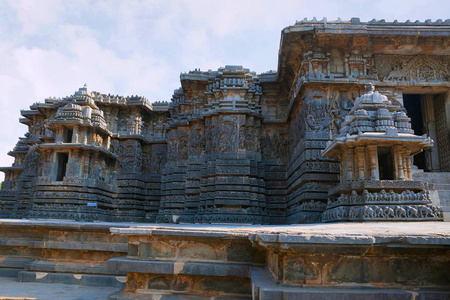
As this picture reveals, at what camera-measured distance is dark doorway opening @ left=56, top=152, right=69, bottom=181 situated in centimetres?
1873

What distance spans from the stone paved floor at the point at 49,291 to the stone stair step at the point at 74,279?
11 centimetres

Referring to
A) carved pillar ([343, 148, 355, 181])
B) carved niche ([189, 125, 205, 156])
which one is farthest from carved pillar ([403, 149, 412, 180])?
carved niche ([189, 125, 205, 156])

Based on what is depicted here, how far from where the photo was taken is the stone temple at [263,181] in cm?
314

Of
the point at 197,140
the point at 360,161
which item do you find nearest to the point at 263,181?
the point at 197,140

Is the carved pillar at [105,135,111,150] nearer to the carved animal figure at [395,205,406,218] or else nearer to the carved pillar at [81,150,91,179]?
the carved pillar at [81,150,91,179]

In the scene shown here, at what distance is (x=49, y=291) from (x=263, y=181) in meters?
11.2

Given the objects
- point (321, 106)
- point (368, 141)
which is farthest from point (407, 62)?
point (368, 141)

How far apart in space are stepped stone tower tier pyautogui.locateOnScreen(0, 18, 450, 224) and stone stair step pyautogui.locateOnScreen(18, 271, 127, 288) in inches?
231

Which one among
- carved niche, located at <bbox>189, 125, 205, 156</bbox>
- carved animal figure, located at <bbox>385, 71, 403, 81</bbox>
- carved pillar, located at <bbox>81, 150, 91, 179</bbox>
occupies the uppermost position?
carved animal figure, located at <bbox>385, 71, 403, 81</bbox>

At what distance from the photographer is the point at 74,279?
5641 mm

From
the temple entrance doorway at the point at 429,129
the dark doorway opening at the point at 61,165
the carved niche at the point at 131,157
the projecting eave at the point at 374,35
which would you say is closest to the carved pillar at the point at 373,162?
the projecting eave at the point at 374,35

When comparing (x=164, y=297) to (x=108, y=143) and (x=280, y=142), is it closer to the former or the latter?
(x=280, y=142)

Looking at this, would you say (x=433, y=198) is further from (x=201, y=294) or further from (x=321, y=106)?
(x=201, y=294)

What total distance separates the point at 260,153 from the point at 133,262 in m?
12.3
